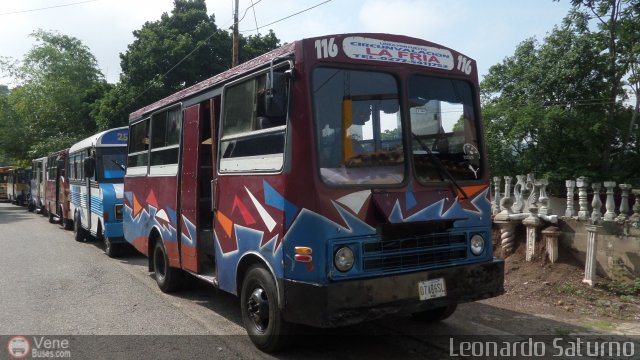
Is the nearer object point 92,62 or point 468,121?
point 468,121

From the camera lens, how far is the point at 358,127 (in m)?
4.27

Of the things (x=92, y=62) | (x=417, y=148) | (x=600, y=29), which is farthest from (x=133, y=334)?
(x=92, y=62)

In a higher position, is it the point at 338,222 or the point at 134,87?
the point at 134,87

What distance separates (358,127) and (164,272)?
4.32 m

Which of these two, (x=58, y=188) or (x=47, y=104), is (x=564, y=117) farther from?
(x=47, y=104)

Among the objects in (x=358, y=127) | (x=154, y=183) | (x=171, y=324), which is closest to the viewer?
(x=358, y=127)

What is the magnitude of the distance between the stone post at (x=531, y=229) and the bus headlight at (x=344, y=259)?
453 centimetres

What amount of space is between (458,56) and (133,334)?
4413 mm

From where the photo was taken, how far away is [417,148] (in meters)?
4.49

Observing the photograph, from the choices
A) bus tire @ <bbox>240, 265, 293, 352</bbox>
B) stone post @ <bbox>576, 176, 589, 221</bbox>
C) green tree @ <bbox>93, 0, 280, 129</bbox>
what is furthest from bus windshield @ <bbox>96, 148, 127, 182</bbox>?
green tree @ <bbox>93, 0, 280, 129</bbox>

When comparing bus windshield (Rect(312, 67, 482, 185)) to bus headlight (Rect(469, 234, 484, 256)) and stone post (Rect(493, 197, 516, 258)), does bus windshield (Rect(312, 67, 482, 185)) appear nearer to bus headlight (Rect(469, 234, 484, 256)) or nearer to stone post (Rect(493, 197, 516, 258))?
bus headlight (Rect(469, 234, 484, 256))

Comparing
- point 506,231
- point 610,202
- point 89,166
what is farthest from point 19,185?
point 610,202

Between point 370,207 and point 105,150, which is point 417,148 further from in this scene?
point 105,150

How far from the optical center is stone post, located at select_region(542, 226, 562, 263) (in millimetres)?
7223
